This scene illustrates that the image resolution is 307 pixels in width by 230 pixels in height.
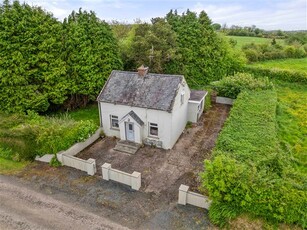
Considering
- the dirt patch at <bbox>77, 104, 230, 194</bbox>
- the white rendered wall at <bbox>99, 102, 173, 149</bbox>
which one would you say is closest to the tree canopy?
the white rendered wall at <bbox>99, 102, 173, 149</bbox>

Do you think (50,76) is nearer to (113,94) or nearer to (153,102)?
(113,94)

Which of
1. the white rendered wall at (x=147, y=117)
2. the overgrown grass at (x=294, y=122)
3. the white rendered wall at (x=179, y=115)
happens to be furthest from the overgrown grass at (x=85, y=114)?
the overgrown grass at (x=294, y=122)

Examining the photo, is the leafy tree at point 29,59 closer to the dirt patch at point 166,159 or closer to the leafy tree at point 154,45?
the dirt patch at point 166,159

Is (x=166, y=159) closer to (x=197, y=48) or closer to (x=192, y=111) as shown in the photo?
(x=192, y=111)

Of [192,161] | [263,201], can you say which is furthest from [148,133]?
[263,201]

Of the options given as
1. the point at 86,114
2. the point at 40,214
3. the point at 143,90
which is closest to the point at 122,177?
the point at 40,214

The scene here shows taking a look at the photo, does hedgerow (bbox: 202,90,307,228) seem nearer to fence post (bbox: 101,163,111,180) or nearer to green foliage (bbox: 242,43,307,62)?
fence post (bbox: 101,163,111,180)
